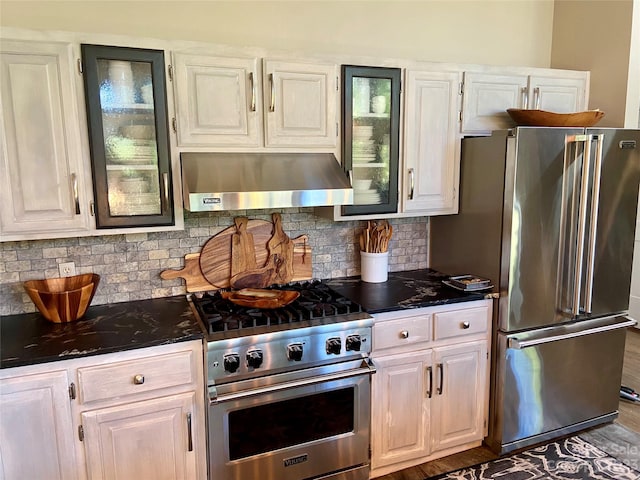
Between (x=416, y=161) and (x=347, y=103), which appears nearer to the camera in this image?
(x=347, y=103)

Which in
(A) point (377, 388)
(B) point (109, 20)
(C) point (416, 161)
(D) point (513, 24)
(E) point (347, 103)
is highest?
(D) point (513, 24)

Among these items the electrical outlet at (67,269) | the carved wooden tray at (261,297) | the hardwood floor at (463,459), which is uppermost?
the electrical outlet at (67,269)

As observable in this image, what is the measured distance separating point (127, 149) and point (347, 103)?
115 centimetres

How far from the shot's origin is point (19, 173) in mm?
2086

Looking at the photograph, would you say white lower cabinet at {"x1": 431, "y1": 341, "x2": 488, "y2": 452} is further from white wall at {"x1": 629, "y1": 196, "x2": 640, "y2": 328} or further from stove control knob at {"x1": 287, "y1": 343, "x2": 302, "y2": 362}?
white wall at {"x1": 629, "y1": 196, "x2": 640, "y2": 328}

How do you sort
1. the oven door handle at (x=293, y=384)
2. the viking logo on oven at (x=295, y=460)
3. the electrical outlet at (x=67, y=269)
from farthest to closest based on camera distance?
the electrical outlet at (x=67, y=269) → the viking logo on oven at (x=295, y=460) → the oven door handle at (x=293, y=384)

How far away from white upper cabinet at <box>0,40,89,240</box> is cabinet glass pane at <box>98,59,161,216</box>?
127mm

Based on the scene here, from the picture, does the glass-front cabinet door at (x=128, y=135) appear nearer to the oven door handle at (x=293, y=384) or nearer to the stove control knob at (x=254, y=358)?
the stove control knob at (x=254, y=358)

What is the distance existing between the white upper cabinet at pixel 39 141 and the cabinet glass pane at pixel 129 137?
0.42 ft

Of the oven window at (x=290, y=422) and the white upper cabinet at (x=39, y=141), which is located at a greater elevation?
the white upper cabinet at (x=39, y=141)

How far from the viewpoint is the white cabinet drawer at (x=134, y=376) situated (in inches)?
78.3

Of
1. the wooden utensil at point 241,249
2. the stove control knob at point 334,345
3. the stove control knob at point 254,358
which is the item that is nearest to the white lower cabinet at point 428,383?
the stove control knob at point 334,345

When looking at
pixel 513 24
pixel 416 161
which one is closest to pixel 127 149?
pixel 416 161

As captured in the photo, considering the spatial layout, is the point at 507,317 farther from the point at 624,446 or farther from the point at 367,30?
the point at 367,30
